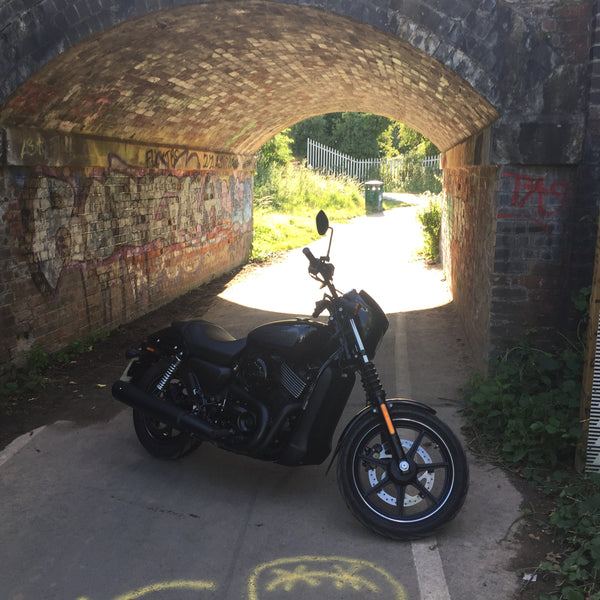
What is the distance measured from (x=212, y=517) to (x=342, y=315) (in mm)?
1414

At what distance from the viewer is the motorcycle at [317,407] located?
136 inches

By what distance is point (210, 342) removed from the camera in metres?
4.14

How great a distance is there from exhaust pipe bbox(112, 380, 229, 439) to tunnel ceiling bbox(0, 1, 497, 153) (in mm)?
2875

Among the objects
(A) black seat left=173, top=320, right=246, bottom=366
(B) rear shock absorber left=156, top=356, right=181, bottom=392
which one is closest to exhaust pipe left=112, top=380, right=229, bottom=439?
(B) rear shock absorber left=156, top=356, right=181, bottom=392

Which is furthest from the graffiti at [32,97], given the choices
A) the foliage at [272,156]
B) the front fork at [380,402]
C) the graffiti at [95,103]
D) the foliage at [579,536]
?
the foliage at [272,156]

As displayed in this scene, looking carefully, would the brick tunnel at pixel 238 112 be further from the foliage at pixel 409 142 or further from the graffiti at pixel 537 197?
the foliage at pixel 409 142

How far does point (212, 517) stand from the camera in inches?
146

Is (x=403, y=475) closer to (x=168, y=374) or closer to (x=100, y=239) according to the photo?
(x=168, y=374)

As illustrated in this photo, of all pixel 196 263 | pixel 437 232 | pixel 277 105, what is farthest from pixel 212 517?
pixel 437 232

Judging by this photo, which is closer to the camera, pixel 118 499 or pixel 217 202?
pixel 118 499

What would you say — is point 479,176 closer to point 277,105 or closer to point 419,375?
point 419,375

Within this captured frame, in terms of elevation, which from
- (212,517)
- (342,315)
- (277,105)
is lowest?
(212,517)

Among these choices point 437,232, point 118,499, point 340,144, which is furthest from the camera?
point 340,144

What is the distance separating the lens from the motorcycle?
11.3 ft
